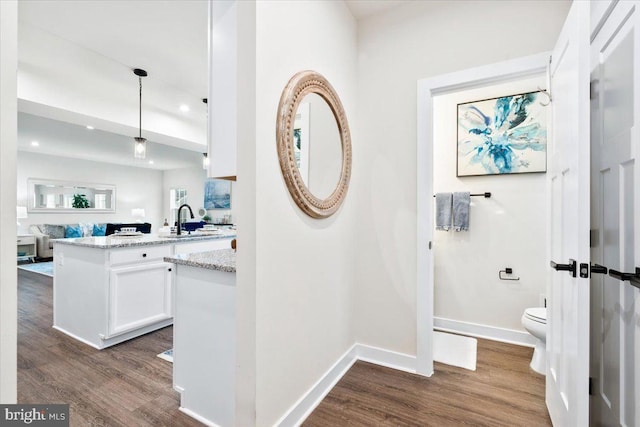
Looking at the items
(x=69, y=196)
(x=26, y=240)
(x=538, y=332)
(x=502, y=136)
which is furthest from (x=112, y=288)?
(x=69, y=196)

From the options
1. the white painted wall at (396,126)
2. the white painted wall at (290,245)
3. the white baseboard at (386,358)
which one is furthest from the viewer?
the white baseboard at (386,358)

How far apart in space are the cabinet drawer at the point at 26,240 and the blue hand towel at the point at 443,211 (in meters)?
8.55

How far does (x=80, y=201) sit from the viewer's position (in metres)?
8.14

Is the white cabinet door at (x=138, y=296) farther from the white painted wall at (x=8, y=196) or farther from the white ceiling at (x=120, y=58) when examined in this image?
the white painted wall at (x=8, y=196)

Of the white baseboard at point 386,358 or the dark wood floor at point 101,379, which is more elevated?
the white baseboard at point 386,358

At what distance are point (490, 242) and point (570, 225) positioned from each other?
158cm

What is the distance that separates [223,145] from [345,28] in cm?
139

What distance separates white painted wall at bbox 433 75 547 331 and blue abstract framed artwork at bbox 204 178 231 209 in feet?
22.0

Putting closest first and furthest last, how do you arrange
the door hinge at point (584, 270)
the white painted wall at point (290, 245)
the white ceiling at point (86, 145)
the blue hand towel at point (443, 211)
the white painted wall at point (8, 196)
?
1. the white painted wall at point (8, 196)
2. the door hinge at point (584, 270)
3. the white painted wall at point (290, 245)
4. the blue hand towel at point (443, 211)
5. the white ceiling at point (86, 145)

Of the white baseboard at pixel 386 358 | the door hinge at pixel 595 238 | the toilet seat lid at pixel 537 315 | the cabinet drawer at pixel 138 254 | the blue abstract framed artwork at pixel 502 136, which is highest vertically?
the blue abstract framed artwork at pixel 502 136

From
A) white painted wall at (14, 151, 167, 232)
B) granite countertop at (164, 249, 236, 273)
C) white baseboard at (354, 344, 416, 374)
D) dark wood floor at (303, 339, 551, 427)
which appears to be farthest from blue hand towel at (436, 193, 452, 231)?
white painted wall at (14, 151, 167, 232)

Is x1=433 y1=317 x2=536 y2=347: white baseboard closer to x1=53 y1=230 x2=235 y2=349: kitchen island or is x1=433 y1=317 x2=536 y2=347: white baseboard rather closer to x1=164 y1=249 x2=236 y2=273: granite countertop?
x1=164 y1=249 x2=236 y2=273: granite countertop

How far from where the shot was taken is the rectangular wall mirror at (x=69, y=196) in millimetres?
7246

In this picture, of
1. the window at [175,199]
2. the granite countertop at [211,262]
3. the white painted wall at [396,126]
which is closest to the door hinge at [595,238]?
the white painted wall at [396,126]
